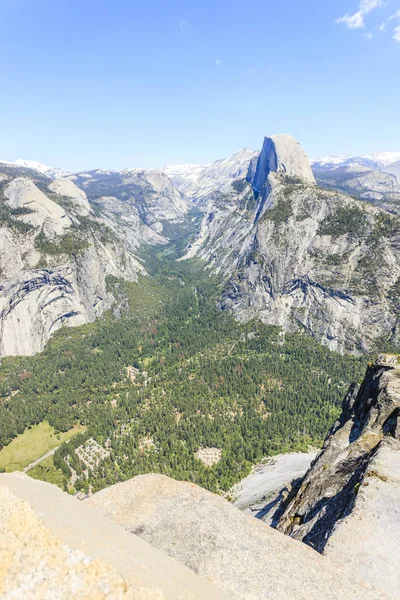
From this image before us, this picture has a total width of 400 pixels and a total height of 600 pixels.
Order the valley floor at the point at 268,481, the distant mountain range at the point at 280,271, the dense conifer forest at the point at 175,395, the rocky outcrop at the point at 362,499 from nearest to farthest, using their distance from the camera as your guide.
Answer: the rocky outcrop at the point at 362,499 → the valley floor at the point at 268,481 → the dense conifer forest at the point at 175,395 → the distant mountain range at the point at 280,271

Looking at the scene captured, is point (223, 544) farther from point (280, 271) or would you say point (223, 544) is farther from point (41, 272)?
point (41, 272)

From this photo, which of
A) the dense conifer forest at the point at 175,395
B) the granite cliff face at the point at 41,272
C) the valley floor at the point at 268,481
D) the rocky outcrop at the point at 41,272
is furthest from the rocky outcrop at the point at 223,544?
the rocky outcrop at the point at 41,272

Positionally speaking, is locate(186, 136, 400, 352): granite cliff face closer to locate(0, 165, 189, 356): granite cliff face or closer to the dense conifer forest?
the dense conifer forest

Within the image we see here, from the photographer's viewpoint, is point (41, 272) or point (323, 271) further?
point (41, 272)

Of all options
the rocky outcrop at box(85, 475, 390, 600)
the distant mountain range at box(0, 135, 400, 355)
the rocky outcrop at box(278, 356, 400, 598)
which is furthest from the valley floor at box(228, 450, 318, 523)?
the distant mountain range at box(0, 135, 400, 355)

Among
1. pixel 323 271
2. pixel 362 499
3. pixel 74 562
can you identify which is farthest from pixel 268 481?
pixel 323 271

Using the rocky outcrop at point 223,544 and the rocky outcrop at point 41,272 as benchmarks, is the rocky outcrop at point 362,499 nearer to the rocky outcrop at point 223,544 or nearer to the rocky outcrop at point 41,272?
the rocky outcrop at point 223,544
